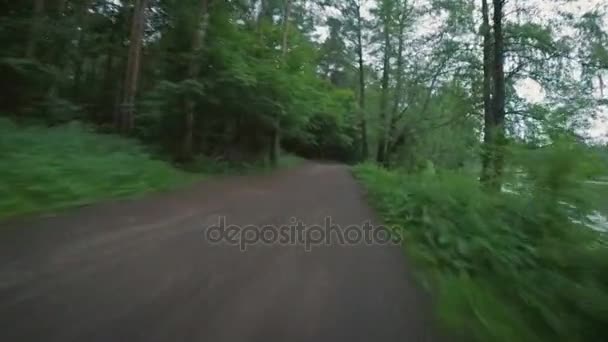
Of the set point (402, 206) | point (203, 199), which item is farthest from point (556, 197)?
point (203, 199)

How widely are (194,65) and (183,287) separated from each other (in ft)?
33.7

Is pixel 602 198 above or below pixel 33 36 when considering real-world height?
below

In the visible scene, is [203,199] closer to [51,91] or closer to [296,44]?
[51,91]

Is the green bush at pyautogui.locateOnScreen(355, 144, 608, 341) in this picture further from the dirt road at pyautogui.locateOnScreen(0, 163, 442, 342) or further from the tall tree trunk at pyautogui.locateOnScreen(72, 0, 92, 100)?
the tall tree trunk at pyautogui.locateOnScreen(72, 0, 92, 100)

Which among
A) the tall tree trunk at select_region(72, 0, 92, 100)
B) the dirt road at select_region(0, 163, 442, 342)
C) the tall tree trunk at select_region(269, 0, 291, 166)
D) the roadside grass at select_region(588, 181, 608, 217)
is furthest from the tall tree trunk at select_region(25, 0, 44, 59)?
the roadside grass at select_region(588, 181, 608, 217)

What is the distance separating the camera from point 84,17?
14.0 m

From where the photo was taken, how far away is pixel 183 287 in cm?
314

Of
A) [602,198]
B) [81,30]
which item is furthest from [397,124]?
[602,198]

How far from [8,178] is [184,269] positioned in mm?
3927

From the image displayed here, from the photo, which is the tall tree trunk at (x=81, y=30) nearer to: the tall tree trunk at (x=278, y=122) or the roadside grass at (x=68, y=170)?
the roadside grass at (x=68, y=170)

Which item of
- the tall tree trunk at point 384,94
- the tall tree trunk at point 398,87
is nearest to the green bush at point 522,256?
the tall tree trunk at point 398,87

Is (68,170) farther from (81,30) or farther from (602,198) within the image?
(81,30)

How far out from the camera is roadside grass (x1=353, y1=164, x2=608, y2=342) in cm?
259

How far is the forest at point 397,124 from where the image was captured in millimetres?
3469
